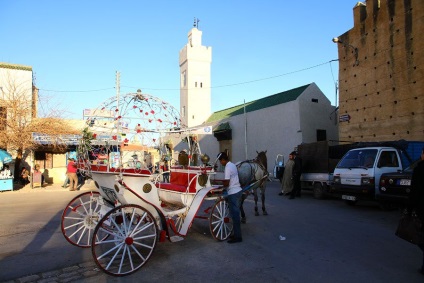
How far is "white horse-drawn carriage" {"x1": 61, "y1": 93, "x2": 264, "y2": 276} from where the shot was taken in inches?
205

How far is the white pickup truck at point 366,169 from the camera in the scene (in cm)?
1034

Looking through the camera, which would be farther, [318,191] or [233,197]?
[318,191]

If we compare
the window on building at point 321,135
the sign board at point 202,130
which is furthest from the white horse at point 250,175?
the window on building at point 321,135

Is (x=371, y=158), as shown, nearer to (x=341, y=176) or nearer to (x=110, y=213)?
(x=341, y=176)

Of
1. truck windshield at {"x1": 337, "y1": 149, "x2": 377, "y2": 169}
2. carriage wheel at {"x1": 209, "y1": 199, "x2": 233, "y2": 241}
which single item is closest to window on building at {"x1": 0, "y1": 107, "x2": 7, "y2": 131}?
carriage wheel at {"x1": 209, "y1": 199, "x2": 233, "y2": 241}

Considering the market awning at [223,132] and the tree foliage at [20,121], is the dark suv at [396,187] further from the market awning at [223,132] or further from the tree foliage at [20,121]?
the market awning at [223,132]

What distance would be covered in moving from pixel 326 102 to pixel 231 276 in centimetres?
2313

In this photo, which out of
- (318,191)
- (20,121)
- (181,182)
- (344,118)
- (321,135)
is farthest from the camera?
(321,135)

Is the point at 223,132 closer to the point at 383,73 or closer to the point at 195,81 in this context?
the point at 195,81

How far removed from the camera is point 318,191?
45.9 feet

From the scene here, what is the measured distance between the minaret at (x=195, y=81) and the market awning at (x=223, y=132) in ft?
29.8

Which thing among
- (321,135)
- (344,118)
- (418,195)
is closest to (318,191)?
(344,118)

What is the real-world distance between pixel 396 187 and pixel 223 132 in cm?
2313

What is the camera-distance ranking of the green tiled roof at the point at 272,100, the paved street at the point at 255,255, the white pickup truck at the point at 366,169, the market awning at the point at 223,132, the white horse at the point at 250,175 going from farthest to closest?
the market awning at the point at 223,132
the green tiled roof at the point at 272,100
the white pickup truck at the point at 366,169
the white horse at the point at 250,175
the paved street at the point at 255,255
